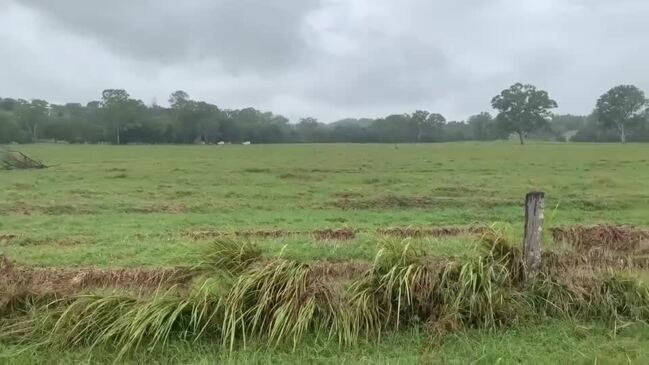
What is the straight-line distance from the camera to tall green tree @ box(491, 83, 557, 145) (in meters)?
102

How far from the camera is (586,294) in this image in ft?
21.1

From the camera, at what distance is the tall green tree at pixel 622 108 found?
108 metres

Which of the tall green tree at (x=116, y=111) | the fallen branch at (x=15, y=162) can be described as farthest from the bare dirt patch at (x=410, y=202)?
the tall green tree at (x=116, y=111)

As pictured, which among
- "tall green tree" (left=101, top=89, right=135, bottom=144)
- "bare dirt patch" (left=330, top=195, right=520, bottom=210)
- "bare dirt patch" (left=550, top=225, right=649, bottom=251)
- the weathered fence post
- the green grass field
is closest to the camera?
the green grass field

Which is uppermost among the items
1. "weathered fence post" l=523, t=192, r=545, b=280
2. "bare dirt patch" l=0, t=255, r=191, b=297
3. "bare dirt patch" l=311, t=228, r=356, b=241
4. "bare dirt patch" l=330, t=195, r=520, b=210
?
"weathered fence post" l=523, t=192, r=545, b=280

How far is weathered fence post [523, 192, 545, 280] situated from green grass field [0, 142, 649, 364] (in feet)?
2.18

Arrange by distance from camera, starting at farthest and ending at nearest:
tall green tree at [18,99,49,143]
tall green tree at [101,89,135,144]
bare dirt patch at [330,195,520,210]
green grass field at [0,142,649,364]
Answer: tall green tree at [101,89,135,144] → tall green tree at [18,99,49,143] → bare dirt patch at [330,195,520,210] → green grass field at [0,142,649,364]

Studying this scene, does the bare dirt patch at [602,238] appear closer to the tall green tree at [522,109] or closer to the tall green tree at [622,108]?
the tall green tree at [522,109]

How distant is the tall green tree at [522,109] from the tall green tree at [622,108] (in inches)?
476

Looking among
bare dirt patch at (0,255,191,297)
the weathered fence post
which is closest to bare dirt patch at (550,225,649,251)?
the weathered fence post

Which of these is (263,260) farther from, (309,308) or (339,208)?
(339,208)

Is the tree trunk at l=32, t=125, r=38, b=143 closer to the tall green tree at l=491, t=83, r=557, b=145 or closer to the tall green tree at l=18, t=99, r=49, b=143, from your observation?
the tall green tree at l=18, t=99, r=49, b=143

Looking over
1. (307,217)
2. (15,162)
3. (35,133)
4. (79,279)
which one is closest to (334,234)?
(307,217)

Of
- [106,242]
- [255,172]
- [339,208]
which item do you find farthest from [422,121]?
[106,242]
